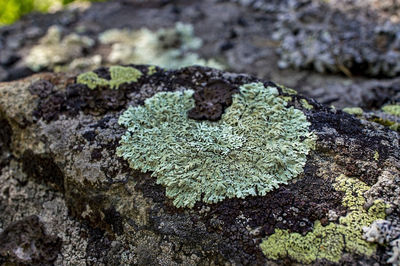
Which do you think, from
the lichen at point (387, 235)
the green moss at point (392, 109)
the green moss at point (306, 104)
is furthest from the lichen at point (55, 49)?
the lichen at point (387, 235)

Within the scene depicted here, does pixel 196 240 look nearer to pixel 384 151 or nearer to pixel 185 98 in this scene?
pixel 185 98

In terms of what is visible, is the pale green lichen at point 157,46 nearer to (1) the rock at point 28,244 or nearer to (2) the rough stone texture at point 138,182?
(2) the rough stone texture at point 138,182

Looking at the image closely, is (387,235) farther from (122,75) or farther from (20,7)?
(20,7)

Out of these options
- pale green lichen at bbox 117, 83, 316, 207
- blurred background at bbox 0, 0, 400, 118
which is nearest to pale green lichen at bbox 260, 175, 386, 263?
pale green lichen at bbox 117, 83, 316, 207

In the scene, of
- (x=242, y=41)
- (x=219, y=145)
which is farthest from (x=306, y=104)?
(x=242, y=41)

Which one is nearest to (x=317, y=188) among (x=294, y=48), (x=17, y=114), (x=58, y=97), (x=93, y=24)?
(x=58, y=97)

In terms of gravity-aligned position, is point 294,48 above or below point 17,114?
below
